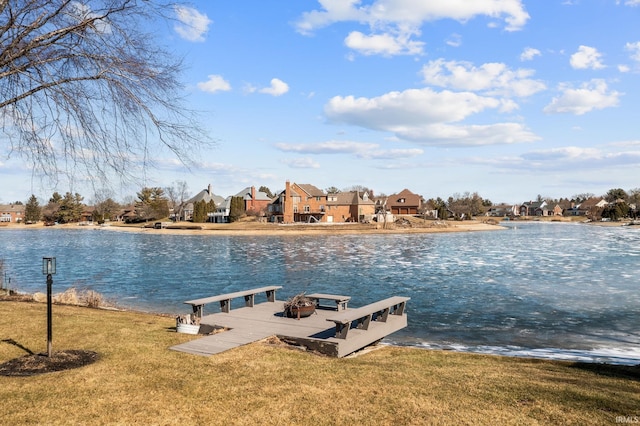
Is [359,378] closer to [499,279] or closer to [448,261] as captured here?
[499,279]

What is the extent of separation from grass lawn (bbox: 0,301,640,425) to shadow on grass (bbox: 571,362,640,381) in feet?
0.12

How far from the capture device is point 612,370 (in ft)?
34.9

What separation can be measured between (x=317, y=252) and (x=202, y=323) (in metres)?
40.1

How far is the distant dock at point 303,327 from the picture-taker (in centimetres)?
1115

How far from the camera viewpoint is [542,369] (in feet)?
35.2

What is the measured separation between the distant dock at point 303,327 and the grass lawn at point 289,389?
1.73ft

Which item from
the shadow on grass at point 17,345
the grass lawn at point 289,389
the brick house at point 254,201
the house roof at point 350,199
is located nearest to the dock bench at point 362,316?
the grass lawn at point 289,389

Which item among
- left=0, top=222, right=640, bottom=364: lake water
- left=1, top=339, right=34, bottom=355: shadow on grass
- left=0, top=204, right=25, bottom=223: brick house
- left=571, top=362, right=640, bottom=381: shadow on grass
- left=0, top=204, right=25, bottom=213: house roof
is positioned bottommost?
left=0, top=222, right=640, bottom=364: lake water

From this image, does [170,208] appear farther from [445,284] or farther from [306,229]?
[445,284]

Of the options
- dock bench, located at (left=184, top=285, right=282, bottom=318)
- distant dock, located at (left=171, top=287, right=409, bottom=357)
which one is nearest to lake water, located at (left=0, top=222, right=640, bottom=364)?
distant dock, located at (left=171, top=287, right=409, bottom=357)

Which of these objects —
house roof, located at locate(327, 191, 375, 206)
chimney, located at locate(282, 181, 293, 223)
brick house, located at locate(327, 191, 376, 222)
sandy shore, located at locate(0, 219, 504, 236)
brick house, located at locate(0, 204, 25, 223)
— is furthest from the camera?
brick house, located at locate(0, 204, 25, 223)

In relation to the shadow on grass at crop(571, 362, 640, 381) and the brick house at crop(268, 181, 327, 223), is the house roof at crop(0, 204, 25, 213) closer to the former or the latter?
the brick house at crop(268, 181, 327, 223)

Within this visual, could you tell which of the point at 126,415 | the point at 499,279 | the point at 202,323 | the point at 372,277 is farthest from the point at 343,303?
the point at 499,279

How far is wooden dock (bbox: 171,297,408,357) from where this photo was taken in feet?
36.3
